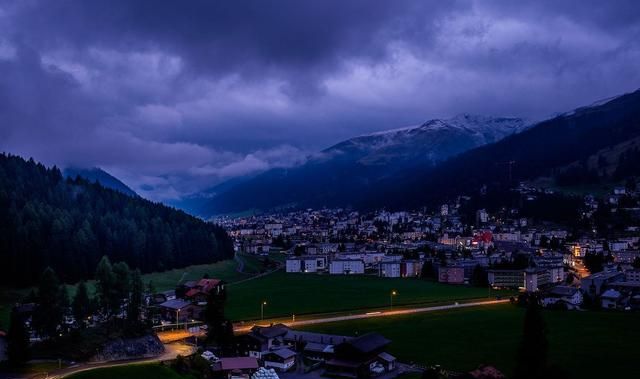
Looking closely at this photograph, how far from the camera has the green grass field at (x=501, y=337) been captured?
47.3 metres

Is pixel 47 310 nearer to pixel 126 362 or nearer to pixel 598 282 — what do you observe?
pixel 126 362

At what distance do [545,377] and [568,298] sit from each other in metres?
40.2

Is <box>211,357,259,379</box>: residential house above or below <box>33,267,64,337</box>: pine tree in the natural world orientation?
below

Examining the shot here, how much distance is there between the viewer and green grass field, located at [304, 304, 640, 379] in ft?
155

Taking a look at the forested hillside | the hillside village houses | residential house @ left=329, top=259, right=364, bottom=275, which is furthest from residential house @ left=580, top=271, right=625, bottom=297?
the forested hillside

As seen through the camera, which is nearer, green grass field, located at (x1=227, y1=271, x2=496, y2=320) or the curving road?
the curving road

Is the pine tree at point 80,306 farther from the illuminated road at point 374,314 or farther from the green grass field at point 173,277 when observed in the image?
the illuminated road at point 374,314

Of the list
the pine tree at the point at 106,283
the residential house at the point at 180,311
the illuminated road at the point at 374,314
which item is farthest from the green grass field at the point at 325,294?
the pine tree at the point at 106,283

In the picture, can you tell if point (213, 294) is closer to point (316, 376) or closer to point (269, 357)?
point (269, 357)

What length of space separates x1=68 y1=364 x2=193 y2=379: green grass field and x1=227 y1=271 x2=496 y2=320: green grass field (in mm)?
23248

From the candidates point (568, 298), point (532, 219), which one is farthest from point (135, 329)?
point (532, 219)

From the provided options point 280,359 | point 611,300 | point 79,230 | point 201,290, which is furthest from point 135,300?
point 611,300

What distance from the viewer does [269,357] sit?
169 ft

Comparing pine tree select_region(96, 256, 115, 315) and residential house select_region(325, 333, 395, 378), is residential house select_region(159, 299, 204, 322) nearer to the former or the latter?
pine tree select_region(96, 256, 115, 315)
